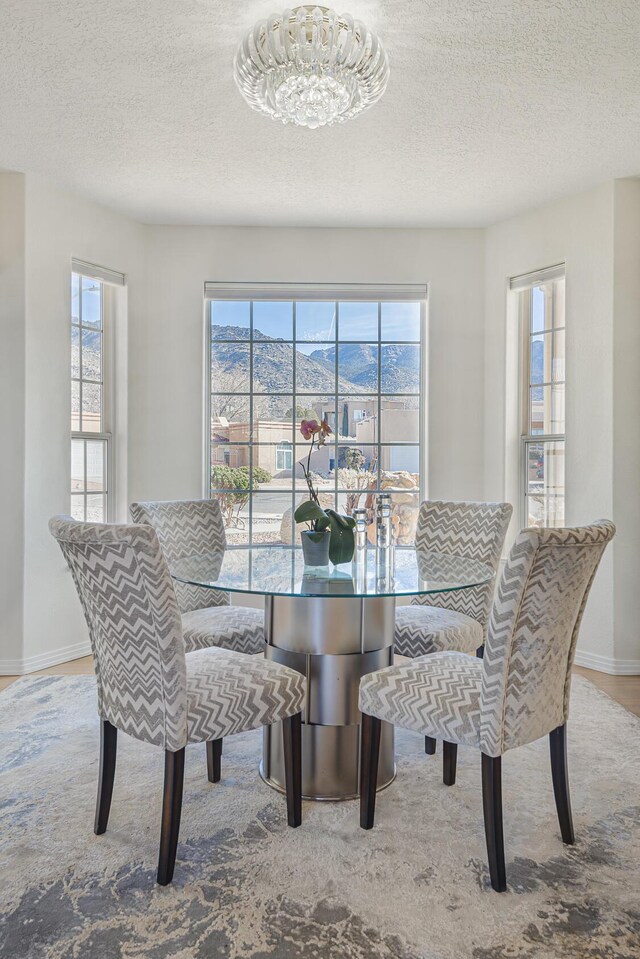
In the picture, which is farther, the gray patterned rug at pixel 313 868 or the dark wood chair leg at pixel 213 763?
the dark wood chair leg at pixel 213 763

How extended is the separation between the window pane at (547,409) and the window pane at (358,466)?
110cm

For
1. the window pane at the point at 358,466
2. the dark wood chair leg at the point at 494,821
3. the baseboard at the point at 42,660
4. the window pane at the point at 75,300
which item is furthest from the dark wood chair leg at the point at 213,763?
the window pane at the point at 75,300

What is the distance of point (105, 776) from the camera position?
6.44ft

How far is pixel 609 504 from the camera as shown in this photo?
363 cm

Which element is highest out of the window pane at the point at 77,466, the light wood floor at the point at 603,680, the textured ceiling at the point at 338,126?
the textured ceiling at the point at 338,126

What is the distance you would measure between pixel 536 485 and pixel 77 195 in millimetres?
3482

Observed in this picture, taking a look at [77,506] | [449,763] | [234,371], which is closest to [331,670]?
[449,763]

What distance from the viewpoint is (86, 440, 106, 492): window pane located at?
4.07 metres

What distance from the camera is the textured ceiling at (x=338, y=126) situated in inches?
88.4

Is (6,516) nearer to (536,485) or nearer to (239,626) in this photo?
(239,626)

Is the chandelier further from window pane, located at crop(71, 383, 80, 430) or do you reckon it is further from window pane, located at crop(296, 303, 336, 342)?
window pane, located at crop(71, 383, 80, 430)

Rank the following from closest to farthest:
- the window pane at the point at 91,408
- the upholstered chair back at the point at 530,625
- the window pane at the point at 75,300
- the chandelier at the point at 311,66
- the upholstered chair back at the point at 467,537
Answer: the upholstered chair back at the point at 530,625
the chandelier at the point at 311,66
the upholstered chair back at the point at 467,537
the window pane at the point at 75,300
the window pane at the point at 91,408

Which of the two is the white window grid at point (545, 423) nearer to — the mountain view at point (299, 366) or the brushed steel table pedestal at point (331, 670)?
the mountain view at point (299, 366)

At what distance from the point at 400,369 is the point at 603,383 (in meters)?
1.36
